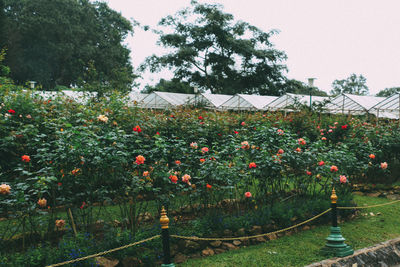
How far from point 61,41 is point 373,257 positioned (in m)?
33.3

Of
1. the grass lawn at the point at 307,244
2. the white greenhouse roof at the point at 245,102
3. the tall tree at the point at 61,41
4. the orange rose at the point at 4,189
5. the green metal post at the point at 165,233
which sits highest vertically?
the tall tree at the point at 61,41

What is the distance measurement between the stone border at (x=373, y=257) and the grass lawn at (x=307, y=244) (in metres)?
0.15

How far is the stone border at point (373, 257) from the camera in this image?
424 cm

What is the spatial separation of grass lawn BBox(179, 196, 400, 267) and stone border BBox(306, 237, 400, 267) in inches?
5.8

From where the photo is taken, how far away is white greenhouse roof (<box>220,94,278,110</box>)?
22719 mm

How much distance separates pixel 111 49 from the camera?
34.9 meters

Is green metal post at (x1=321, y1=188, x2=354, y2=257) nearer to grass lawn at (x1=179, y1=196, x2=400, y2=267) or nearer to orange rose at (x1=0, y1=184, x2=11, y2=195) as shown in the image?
grass lawn at (x1=179, y1=196, x2=400, y2=267)

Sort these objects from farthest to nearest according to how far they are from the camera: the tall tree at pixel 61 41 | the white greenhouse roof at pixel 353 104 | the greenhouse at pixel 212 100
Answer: the tall tree at pixel 61 41 → the greenhouse at pixel 212 100 → the white greenhouse roof at pixel 353 104

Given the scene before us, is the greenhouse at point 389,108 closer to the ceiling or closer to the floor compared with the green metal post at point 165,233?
closer to the ceiling

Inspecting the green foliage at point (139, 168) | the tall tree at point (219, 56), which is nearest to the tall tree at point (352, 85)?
the tall tree at point (219, 56)

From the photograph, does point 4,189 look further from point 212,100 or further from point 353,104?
point 212,100

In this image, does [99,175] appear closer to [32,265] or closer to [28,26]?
[32,265]

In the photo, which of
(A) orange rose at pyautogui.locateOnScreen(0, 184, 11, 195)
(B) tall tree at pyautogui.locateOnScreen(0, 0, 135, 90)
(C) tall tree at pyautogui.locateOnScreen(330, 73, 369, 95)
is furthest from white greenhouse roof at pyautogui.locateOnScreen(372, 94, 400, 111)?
(C) tall tree at pyautogui.locateOnScreen(330, 73, 369, 95)

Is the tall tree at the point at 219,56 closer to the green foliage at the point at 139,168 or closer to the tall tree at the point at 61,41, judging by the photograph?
the tall tree at the point at 61,41
